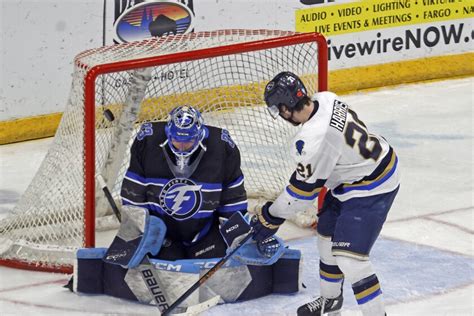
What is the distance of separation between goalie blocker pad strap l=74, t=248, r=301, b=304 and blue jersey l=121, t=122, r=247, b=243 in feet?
0.65

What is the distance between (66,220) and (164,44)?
33.7 inches

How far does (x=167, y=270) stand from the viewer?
4.70 m

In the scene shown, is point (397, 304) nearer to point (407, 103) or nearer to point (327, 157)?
point (327, 157)

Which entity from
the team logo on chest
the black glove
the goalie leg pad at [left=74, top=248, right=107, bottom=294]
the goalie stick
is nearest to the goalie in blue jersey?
the team logo on chest

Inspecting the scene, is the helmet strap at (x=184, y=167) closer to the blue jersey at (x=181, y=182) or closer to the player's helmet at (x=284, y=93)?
the blue jersey at (x=181, y=182)

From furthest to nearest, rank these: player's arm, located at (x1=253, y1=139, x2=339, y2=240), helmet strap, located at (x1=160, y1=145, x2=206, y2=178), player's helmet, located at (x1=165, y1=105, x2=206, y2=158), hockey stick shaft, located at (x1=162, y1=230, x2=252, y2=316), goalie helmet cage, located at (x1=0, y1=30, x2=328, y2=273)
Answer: goalie helmet cage, located at (x1=0, y1=30, x2=328, y2=273) → helmet strap, located at (x1=160, y1=145, x2=206, y2=178) → player's helmet, located at (x1=165, y1=105, x2=206, y2=158) → hockey stick shaft, located at (x1=162, y1=230, x2=252, y2=316) → player's arm, located at (x1=253, y1=139, x2=339, y2=240)

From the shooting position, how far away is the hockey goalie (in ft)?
15.3

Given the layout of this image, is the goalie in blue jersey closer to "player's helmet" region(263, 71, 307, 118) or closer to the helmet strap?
the helmet strap

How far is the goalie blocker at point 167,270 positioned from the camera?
184 inches

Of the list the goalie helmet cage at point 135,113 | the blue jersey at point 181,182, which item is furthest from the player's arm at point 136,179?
the goalie helmet cage at point 135,113

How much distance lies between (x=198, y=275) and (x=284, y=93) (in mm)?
877

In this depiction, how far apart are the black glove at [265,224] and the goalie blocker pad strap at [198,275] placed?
0.34 metres

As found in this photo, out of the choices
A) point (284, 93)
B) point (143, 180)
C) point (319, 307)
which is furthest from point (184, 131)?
point (319, 307)

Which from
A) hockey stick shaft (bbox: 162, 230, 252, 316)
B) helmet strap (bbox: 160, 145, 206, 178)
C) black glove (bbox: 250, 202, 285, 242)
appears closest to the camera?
black glove (bbox: 250, 202, 285, 242)
